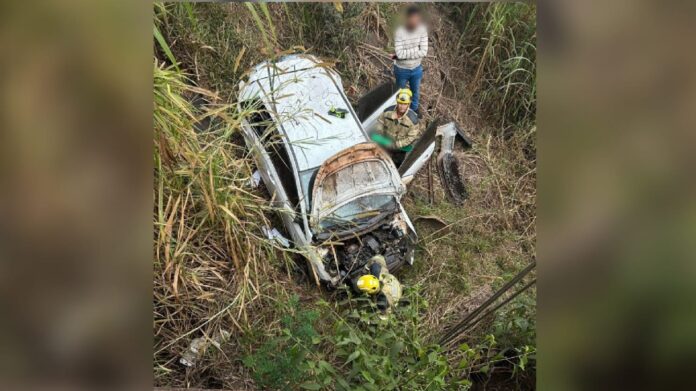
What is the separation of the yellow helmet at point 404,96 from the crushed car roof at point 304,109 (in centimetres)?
25

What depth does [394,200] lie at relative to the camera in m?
2.88

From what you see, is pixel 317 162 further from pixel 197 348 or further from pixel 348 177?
pixel 197 348

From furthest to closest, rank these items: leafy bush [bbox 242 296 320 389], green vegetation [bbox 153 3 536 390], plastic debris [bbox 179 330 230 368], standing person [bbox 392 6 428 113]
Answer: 1. plastic debris [bbox 179 330 230 368]
2. leafy bush [bbox 242 296 320 389]
3. green vegetation [bbox 153 3 536 390]
4. standing person [bbox 392 6 428 113]

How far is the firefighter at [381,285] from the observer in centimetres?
264

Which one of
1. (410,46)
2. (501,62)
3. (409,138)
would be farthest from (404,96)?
(501,62)

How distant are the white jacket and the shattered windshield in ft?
2.25

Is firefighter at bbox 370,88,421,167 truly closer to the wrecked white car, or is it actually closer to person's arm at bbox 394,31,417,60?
the wrecked white car

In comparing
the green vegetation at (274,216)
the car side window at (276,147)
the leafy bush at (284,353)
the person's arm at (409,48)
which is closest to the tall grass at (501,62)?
the green vegetation at (274,216)

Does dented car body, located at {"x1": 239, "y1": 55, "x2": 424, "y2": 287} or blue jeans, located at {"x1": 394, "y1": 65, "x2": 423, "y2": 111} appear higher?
blue jeans, located at {"x1": 394, "y1": 65, "x2": 423, "y2": 111}

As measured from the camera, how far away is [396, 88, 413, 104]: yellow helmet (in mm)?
2706

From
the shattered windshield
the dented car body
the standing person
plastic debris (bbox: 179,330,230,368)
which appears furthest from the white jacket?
plastic debris (bbox: 179,330,230,368)

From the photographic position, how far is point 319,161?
276 centimetres

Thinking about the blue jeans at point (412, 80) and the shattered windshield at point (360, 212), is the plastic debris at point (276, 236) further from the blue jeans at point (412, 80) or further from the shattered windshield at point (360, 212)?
the blue jeans at point (412, 80)

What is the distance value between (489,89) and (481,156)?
0.41 m
